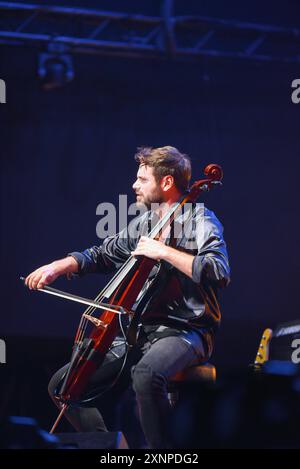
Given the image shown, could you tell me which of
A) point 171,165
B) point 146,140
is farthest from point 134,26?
point 171,165

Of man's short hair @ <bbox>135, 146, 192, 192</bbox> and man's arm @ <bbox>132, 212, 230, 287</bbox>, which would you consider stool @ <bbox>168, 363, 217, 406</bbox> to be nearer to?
man's arm @ <bbox>132, 212, 230, 287</bbox>

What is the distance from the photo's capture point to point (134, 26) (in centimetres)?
582

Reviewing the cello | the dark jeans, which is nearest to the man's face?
the cello

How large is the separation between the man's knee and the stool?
0.34 feet

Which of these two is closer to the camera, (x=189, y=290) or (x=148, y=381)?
(x=148, y=381)

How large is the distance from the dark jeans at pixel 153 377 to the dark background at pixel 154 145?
2.73 m

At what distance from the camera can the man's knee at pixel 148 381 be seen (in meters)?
2.72

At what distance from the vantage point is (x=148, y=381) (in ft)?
8.94

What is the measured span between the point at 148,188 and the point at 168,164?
17cm

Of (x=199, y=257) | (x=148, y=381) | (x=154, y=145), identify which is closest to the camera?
(x=148, y=381)

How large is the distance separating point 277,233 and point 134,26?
2450mm
